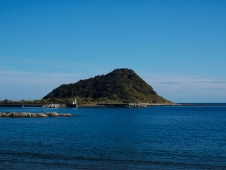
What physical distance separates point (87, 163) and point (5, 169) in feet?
23.6

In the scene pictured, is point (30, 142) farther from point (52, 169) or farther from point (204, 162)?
point (204, 162)

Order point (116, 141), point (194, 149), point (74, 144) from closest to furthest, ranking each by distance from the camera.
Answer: point (194, 149), point (74, 144), point (116, 141)

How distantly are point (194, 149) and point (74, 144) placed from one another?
47.9ft

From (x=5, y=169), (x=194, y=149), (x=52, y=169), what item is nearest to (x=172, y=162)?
(x=194, y=149)

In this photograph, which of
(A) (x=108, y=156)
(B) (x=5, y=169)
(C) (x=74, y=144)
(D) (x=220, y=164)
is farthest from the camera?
(C) (x=74, y=144)

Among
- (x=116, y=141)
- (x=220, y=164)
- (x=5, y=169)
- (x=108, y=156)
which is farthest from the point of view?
(x=116, y=141)

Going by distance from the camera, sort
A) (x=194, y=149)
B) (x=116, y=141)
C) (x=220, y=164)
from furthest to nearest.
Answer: (x=116, y=141) < (x=194, y=149) < (x=220, y=164)

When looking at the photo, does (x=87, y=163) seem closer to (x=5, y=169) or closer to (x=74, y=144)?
(x=5, y=169)

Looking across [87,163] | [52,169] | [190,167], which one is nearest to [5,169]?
[52,169]

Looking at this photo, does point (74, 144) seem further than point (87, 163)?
Yes

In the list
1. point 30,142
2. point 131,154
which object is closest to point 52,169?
point 131,154

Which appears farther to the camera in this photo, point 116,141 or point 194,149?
point 116,141

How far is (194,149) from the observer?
40438 mm

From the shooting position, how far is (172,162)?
108ft
